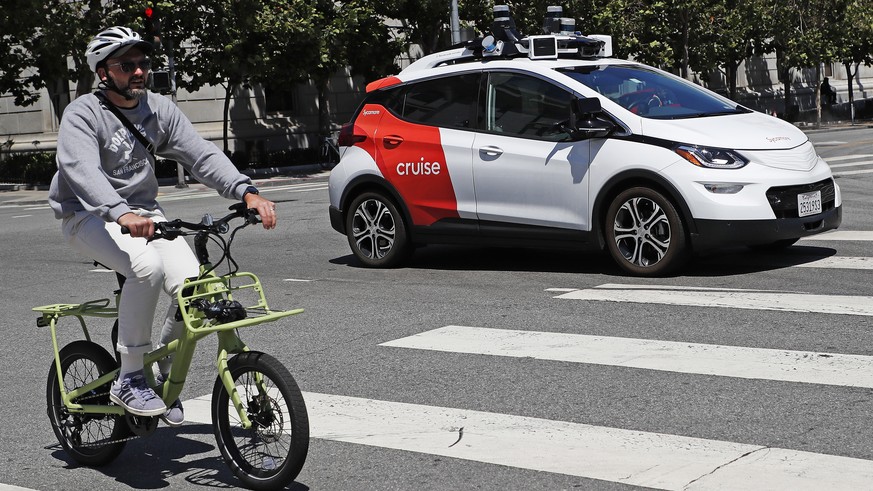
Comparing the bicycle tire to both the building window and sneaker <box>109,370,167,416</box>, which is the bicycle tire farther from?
the building window

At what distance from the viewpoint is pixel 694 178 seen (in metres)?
9.17

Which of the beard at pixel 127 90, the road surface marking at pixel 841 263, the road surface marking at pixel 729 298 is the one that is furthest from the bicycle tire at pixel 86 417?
the road surface marking at pixel 841 263

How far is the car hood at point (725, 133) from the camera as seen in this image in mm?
9297

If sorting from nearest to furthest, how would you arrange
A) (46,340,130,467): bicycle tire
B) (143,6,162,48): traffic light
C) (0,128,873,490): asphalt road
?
1. (0,128,873,490): asphalt road
2. (46,340,130,467): bicycle tire
3. (143,6,162,48): traffic light

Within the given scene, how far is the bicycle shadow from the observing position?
505cm

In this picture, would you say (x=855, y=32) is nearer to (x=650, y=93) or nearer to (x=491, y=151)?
(x=650, y=93)

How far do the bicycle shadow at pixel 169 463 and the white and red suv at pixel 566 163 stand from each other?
466 centimetres

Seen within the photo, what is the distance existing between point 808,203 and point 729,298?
1.42 metres

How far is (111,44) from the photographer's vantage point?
16.4ft

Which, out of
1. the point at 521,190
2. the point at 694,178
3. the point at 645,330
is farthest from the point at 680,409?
the point at 521,190

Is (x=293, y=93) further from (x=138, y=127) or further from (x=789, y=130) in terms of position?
(x=138, y=127)

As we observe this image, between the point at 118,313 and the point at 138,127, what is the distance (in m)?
0.78

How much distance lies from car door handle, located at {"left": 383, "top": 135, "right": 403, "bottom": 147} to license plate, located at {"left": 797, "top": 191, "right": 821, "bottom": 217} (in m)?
3.47

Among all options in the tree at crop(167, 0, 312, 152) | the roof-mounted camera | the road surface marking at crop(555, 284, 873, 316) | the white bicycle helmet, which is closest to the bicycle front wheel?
the white bicycle helmet
